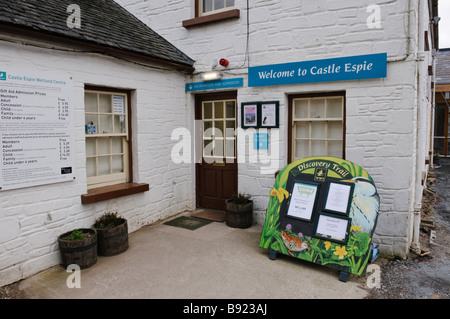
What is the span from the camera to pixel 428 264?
476 cm

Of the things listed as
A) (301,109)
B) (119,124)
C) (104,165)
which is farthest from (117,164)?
(301,109)

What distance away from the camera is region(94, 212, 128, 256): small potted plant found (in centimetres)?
Answer: 487

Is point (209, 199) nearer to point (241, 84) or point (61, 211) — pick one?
point (241, 84)

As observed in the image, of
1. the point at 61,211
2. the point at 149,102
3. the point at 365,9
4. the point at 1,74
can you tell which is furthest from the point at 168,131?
the point at 365,9

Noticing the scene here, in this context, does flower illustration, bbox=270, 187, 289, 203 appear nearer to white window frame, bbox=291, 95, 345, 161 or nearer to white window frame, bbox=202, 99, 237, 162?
white window frame, bbox=291, 95, 345, 161

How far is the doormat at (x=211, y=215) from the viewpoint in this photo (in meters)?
6.64

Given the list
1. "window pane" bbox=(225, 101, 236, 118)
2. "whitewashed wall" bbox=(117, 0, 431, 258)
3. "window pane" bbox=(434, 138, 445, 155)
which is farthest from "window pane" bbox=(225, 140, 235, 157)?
"window pane" bbox=(434, 138, 445, 155)

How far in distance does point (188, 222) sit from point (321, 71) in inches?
141

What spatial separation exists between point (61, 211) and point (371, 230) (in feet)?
13.4

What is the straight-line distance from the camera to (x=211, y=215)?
6.85 m

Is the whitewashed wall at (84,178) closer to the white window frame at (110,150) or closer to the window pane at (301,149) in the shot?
the white window frame at (110,150)

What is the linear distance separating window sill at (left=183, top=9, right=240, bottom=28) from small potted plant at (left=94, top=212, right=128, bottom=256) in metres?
3.99

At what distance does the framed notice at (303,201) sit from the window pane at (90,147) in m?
3.19

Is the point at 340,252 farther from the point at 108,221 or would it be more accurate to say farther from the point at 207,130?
the point at 207,130
